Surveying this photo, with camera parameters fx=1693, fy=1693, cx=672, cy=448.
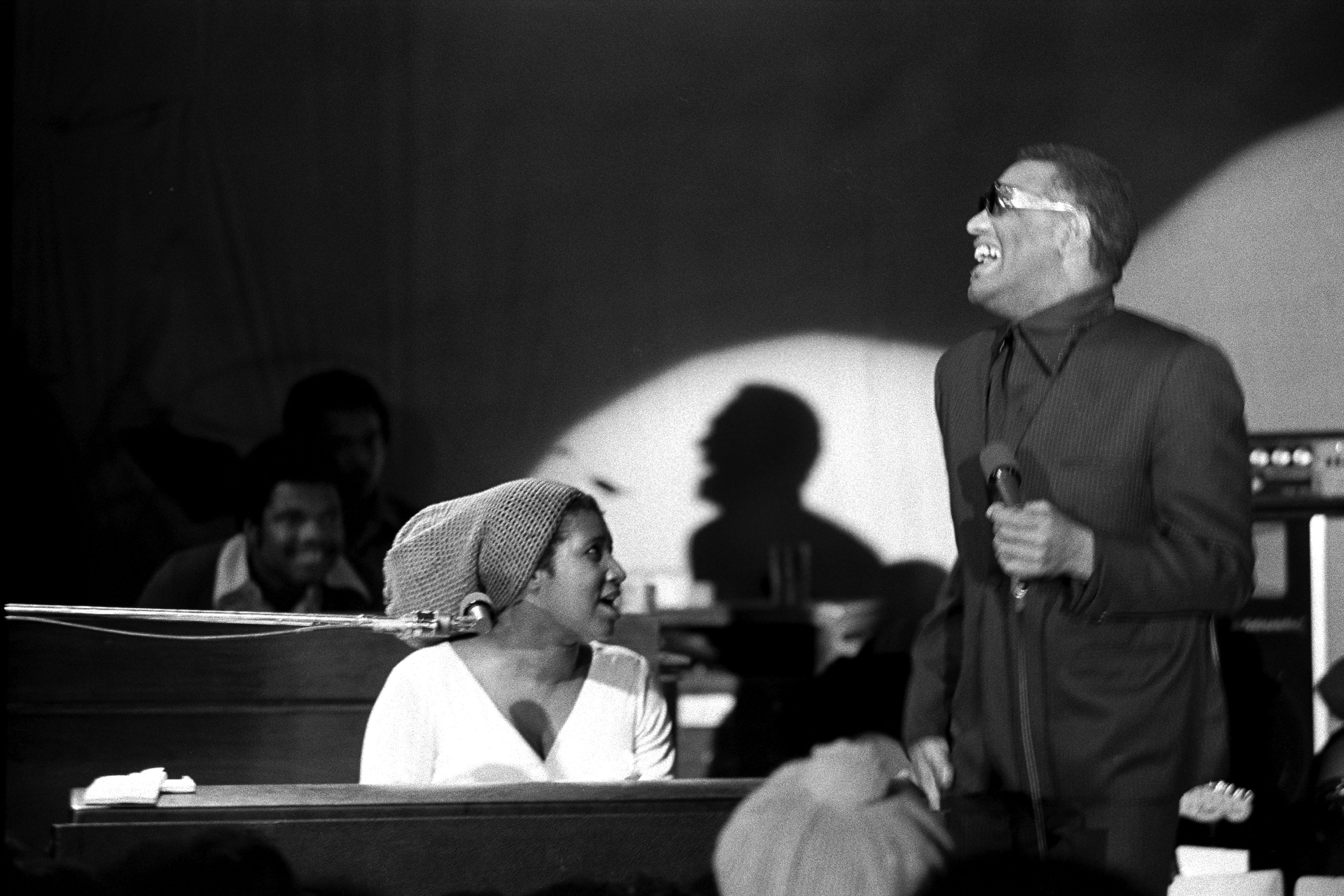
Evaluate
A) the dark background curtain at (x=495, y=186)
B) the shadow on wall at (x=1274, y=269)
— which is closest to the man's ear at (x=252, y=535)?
the dark background curtain at (x=495, y=186)

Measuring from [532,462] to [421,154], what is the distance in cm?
113

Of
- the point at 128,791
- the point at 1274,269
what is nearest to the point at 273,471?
the point at 1274,269

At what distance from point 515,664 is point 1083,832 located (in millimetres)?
1245

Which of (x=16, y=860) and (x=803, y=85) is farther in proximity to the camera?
(x=803, y=85)

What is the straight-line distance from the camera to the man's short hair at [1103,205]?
267cm

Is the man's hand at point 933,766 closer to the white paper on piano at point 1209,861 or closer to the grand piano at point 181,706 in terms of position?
the white paper on piano at point 1209,861

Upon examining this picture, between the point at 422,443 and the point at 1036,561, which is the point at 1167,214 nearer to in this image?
the point at 422,443

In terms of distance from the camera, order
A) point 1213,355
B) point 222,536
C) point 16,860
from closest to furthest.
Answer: point 16,860 < point 1213,355 < point 222,536

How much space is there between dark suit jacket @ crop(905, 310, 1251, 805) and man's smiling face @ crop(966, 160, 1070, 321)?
0.13 m

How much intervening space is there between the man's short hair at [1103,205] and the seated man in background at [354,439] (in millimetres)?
3486

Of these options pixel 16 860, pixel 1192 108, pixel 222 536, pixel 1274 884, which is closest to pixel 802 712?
pixel 222 536

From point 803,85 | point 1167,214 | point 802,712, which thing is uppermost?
point 803,85

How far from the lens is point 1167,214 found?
19.2 ft

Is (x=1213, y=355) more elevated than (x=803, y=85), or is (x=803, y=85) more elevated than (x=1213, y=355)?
(x=803, y=85)
